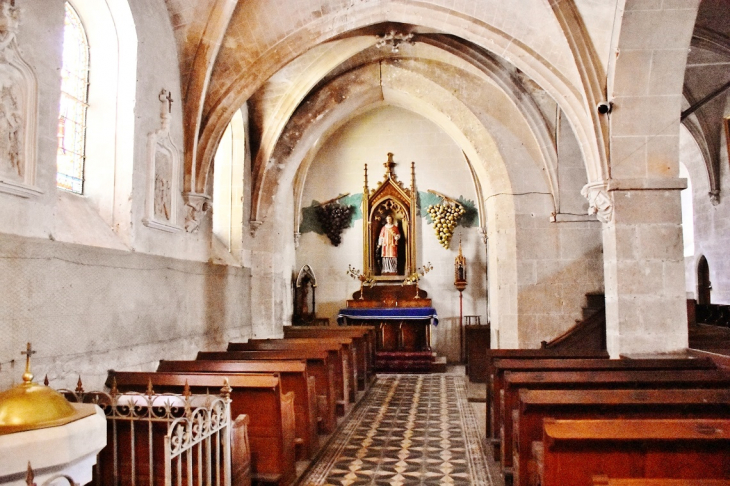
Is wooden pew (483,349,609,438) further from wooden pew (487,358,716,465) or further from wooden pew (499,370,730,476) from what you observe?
wooden pew (499,370,730,476)

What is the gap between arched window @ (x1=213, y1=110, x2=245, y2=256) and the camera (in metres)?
9.63

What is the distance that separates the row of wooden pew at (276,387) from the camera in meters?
4.40

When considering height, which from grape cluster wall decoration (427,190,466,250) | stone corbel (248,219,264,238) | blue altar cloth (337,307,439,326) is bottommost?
blue altar cloth (337,307,439,326)

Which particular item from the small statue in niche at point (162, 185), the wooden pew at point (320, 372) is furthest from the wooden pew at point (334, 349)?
the small statue in niche at point (162, 185)

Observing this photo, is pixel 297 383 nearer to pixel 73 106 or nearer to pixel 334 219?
pixel 73 106

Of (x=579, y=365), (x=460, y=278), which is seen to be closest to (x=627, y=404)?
(x=579, y=365)

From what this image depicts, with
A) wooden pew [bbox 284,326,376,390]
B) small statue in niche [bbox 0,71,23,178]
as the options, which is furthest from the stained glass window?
wooden pew [bbox 284,326,376,390]

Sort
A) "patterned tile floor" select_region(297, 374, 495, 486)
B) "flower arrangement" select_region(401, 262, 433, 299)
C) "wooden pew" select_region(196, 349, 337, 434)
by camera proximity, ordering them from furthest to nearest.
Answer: "flower arrangement" select_region(401, 262, 433, 299)
"wooden pew" select_region(196, 349, 337, 434)
"patterned tile floor" select_region(297, 374, 495, 486)

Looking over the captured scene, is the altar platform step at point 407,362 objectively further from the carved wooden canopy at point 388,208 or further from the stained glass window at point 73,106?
the stained glass window at point 73,106

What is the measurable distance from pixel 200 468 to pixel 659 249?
520 centimetres

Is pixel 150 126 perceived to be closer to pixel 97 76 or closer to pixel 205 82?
Result: pixel 97 76

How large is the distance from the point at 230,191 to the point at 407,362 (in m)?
4.91

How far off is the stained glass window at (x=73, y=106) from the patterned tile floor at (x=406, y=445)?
12.1ft

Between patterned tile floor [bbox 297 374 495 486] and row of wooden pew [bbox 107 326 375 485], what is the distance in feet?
0.87
